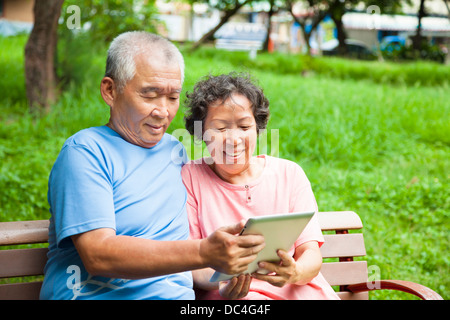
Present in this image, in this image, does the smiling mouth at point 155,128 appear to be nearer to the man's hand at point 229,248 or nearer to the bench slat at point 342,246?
the man's hand at point 229,248

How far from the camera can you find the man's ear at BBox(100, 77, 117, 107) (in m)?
2.07

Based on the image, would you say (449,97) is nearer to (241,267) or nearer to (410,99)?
(410,99)

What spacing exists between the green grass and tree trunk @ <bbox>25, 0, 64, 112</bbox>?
0.67 ft

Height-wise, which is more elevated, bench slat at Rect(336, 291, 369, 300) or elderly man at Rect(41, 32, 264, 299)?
elderly man at Rect(41, 32, 264, 299)

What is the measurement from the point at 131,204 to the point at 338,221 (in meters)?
1.23

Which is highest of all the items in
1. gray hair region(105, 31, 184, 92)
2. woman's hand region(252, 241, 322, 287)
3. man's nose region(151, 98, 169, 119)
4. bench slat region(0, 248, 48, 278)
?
gray hair region(105, 31, 184, 92)

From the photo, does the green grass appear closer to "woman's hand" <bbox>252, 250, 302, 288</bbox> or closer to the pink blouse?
the pink blouse

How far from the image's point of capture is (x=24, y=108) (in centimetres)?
632

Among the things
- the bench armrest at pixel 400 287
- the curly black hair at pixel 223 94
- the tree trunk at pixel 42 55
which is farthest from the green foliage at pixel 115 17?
the bench armrest at pixel 400 287

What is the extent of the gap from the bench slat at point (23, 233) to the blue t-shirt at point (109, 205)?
252 millimetres

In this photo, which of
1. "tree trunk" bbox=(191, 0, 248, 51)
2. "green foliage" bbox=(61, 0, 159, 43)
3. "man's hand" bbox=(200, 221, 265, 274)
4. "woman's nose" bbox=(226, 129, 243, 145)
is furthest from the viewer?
"tree trunk" bbox=(191, 0, 248, 51)

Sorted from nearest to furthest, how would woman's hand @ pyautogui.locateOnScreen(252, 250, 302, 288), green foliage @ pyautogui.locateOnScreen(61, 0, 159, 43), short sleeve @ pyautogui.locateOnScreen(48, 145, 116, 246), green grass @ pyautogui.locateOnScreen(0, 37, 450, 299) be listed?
short sleeve @ pyautogui.locateOnScreen(48, 145, 116, 246) → woman's hand @ pyautogui.locateOnScreen(252, 250, 302, 288) → green grass @ pyautogui.locateOnScreen(0, 37, 450, 299) → green foliage @ pyautogui.locateOnScreen(61, 0, 159, 43)

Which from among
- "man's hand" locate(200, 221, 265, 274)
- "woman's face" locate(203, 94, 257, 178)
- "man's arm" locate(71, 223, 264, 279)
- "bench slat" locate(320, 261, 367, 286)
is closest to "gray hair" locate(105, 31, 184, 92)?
"woman's face" locate(203, 94, 257, 178)
